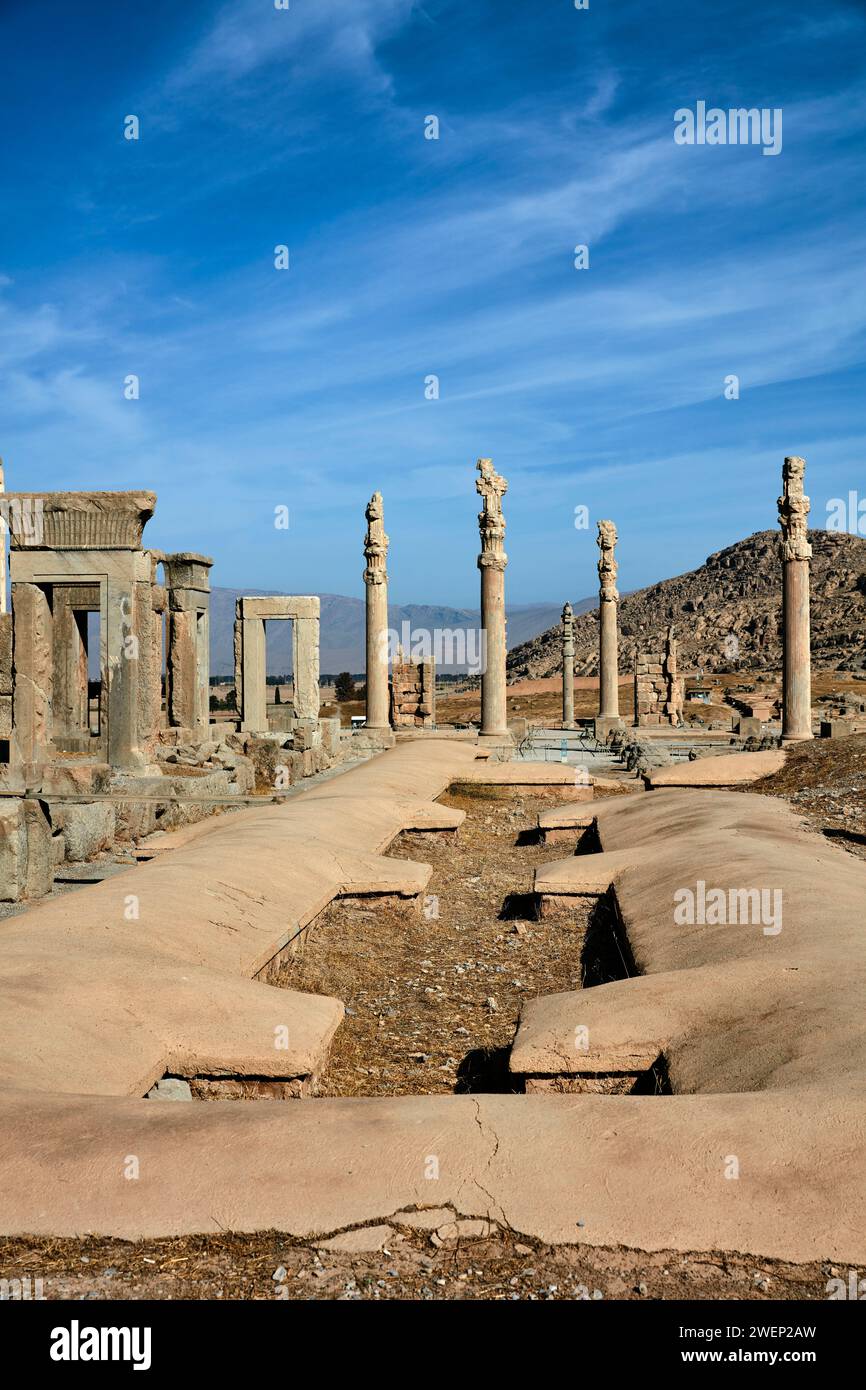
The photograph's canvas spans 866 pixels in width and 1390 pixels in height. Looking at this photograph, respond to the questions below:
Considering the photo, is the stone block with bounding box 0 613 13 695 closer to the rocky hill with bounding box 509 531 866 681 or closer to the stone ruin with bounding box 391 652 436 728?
the stone ruin with bounding box 391 652 436 728

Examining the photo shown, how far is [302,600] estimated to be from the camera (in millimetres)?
24219

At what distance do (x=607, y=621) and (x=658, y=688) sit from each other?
5097 mm

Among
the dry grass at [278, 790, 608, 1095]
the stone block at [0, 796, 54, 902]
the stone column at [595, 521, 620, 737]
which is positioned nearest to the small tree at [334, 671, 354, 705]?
the stone column at [595, 521, 620, 737]

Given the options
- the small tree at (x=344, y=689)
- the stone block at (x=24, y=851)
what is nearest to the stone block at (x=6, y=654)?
the stone block at (x=24, y=851)

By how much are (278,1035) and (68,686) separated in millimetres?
16213

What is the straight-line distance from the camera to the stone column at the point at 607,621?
99.7 feet

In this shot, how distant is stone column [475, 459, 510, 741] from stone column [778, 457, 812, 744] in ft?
18.7

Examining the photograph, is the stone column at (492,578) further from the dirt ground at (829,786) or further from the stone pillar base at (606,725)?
the dirt ground at (829,786)

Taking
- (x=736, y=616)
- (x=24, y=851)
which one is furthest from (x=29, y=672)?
(x=736, y=616)

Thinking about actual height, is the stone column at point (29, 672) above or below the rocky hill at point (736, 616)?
below

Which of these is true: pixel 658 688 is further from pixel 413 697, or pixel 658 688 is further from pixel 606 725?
pixel 413 697

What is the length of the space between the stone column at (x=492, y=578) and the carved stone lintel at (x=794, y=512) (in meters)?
5.72
